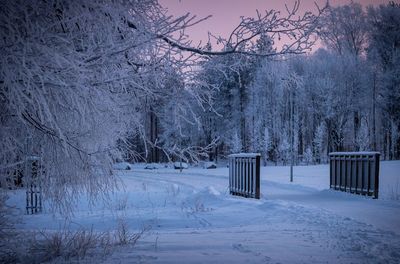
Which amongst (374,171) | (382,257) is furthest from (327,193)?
(382,257)

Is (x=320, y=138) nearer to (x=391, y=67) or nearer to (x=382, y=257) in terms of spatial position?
(x=391, y=67)

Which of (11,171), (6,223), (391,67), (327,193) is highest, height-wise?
(391,67)

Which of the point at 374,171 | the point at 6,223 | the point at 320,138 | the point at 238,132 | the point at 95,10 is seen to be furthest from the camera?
the point at 238,132

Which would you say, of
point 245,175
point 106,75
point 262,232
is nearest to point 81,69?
point 106,75

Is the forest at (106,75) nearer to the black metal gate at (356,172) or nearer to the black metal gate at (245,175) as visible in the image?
the black metal gate at (245,175)

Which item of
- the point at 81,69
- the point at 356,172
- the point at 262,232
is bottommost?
the point at 262,232

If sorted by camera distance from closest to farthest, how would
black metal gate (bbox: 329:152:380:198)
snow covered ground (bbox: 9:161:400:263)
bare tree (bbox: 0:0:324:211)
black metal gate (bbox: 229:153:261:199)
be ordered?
bare tree (bbox: 0:0:324:211)
snow covered ground (bbox: 9:161:400:263)
black metal gate (bbox: 329:152:380:198)
black metal gate (bbox: 229:153:261:199)

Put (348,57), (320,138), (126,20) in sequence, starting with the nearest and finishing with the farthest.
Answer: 1. (126,20)
2. (348,57)
3. (320,138)

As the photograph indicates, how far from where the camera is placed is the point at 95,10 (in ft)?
11.7

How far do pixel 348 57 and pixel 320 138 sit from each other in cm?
907

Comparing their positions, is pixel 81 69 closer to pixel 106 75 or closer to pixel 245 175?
pixel 106 75

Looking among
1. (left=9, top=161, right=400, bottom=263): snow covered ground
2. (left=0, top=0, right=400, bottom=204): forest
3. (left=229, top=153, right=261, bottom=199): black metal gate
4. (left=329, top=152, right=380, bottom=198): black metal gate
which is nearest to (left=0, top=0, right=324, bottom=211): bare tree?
(left=0, top=0, right=400, bottom=204): forest

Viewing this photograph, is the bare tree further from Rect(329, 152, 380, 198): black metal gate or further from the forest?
Rect(329, 152, 380, 198): black metal gate

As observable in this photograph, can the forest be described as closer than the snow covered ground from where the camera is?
Yes
